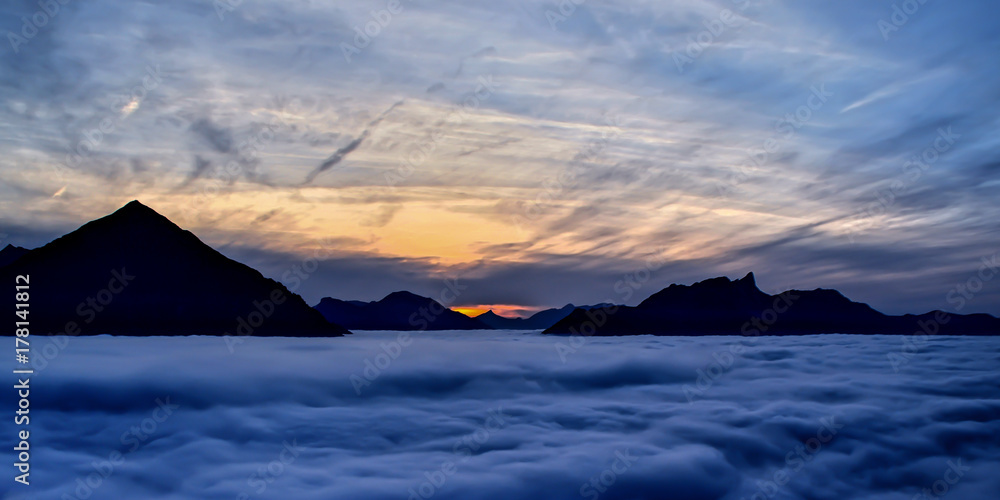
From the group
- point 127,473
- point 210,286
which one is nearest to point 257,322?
point 210,286

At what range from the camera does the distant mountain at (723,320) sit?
146 m

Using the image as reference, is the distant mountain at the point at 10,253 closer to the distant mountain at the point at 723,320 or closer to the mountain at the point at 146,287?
the mountain at the point at 146,287

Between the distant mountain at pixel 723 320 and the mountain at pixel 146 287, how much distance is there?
73696 millimetres

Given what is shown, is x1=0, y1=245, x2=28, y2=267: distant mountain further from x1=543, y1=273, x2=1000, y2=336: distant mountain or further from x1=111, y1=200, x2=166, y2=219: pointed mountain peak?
x1=543, y1=273, x2=1000, y2=336: distant mountain

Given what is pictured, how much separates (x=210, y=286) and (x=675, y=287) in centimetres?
15079

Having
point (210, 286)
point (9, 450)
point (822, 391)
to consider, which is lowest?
point (822, 391)

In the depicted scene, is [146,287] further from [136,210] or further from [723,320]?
[723,320]

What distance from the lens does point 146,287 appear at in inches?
2837

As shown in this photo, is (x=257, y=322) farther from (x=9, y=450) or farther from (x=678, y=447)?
(x=678, y=447)

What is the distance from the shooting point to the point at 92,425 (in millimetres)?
15664

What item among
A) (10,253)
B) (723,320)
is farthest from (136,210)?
(723,320)

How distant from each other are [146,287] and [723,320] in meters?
162

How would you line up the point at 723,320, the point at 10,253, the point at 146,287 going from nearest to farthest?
the point at 146,287 < the point at 10,253 < the point at 723,320

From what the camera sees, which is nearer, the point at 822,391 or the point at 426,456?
the point at 426,456
